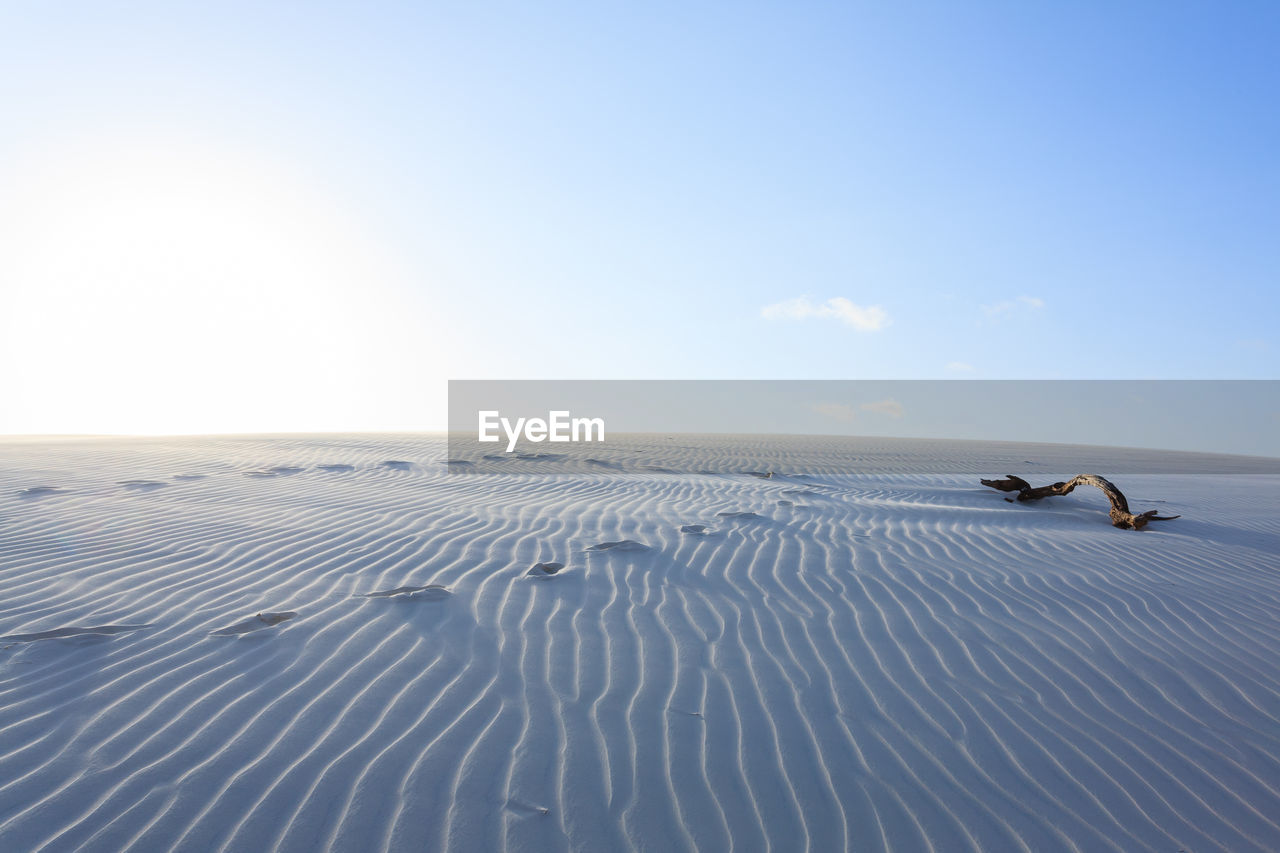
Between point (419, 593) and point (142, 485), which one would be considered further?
point (142, 485)

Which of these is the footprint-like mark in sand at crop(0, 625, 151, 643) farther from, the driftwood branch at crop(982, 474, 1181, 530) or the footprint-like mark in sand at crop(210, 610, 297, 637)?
the driftwood branch at crop(982, 474, 1181, 530)

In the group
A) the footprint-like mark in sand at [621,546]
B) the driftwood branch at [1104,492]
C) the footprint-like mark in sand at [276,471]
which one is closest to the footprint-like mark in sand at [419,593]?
the footprint-like mark in sand at [621,546]

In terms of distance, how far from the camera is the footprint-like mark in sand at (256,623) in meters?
3.87

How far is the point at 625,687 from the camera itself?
3.38 m

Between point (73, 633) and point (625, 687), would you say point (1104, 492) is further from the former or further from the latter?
point (73, 633)

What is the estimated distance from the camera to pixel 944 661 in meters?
3.80

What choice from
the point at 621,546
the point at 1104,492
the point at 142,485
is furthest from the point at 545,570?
the point at 1104,492

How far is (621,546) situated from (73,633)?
385 centimetres

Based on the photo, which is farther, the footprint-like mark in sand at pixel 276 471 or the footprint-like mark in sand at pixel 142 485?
the footprint-like mark in sand at pixel 276 471

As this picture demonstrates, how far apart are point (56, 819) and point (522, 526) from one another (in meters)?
4.99

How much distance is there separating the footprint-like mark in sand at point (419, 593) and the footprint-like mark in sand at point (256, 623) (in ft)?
1.76

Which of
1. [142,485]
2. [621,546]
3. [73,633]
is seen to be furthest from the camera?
[142,485]

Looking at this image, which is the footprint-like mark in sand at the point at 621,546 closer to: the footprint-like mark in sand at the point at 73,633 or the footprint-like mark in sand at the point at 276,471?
the footprint-like mark in sand at the point at 73,633

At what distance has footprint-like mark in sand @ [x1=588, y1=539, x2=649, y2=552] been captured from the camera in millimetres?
6125
